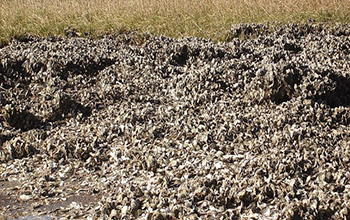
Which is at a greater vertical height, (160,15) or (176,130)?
(160,15)

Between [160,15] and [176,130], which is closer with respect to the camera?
[176,130]

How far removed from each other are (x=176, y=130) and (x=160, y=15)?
5377mm

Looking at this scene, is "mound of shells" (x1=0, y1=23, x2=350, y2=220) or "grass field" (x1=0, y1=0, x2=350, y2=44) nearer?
"mound of shells" (x1=0, y1=23, x2=350, y2=220)

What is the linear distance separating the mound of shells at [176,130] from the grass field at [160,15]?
146cm

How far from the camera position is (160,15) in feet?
31.9

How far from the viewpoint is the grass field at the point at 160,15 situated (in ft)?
28.5

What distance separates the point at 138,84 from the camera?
5988 mm

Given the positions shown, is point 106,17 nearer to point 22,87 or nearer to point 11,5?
point 11,5

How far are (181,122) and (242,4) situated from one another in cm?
596

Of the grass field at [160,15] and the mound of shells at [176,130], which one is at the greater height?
the grass field at [160,15]

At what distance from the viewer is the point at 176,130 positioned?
4.81 m

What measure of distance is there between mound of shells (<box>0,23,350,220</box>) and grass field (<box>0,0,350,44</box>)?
4.79 ft

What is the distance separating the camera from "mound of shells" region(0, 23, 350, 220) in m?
3.75

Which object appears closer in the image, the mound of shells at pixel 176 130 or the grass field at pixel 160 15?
the mound of shells at pixel 176 130
